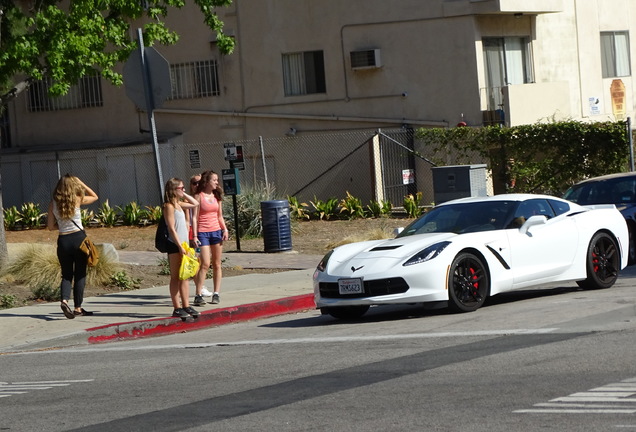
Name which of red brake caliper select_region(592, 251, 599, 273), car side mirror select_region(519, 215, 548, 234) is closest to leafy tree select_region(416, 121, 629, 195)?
red brake caliper select_region(592, 251, 599, 273)

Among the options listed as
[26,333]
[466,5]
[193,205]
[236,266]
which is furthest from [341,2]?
[26,333]

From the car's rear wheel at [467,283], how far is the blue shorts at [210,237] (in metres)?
4.05

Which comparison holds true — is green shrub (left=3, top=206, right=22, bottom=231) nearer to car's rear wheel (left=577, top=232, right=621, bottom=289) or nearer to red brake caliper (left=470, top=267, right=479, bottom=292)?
car's rear wheel (left=577, top=232, right=621, bottom=289)

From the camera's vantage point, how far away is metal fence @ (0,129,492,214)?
1224 inches

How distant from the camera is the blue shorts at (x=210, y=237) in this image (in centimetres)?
1530

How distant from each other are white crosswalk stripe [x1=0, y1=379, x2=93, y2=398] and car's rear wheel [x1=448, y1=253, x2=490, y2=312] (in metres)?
4.44

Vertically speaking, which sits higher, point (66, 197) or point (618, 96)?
point (618, 96)

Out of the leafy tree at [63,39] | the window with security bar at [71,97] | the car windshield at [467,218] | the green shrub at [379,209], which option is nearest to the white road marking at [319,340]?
the car windshield at [467,218]

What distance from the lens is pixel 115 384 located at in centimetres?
952

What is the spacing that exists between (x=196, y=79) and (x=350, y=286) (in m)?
22.4

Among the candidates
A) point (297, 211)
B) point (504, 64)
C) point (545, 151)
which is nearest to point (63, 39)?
point (297, 211)

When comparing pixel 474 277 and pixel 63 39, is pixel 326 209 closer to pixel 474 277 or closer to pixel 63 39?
pixel 63 39

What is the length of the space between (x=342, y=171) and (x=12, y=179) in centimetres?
1044

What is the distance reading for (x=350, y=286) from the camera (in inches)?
497
